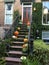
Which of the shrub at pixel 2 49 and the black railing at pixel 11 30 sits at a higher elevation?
the black railing at pixel 11 30

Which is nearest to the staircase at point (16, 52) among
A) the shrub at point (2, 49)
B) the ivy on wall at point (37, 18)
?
the shrub at point (2, 49)

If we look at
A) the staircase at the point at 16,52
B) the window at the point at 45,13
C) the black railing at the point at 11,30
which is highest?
the window at the point at 45,13

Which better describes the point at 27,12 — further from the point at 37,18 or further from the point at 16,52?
the point at 16,52

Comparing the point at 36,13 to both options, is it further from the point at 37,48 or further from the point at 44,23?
the point at 37,48

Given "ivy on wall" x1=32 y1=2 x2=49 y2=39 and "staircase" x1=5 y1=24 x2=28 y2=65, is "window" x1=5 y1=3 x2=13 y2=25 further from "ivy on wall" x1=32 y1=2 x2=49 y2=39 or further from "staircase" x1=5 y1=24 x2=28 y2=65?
"staircase" x1=5 y1=24 x2=28 y2=65

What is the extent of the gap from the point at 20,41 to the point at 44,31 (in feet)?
16.3

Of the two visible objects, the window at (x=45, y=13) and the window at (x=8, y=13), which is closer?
the window at (x=45, y=13)

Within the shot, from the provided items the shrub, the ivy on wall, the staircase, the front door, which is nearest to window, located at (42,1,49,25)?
the ivy on wall

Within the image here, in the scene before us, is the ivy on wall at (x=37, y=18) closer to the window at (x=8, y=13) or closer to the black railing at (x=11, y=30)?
the black railing at (x=11, y=30)

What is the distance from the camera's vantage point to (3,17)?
19281 millimetres

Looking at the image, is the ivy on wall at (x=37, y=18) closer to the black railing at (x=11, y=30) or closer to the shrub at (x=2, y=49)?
the black railing at (x=11, y=30)

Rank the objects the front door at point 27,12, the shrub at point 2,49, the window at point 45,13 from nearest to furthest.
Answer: the shrub at point 2,49 → the window at point 45,13 → the front door at point 27,12

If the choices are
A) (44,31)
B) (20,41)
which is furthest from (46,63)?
(44,31)

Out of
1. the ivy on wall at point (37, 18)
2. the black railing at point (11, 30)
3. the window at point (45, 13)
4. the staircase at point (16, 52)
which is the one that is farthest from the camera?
the window at point (45, 13)
